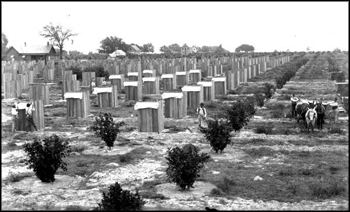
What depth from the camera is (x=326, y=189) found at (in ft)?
30.5

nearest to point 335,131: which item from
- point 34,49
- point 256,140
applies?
point 256,140

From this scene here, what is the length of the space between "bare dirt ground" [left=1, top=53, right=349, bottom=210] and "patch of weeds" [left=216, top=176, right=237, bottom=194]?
28 mm

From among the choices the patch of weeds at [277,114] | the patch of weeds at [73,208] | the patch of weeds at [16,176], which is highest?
the patch of weeds at [277,114]

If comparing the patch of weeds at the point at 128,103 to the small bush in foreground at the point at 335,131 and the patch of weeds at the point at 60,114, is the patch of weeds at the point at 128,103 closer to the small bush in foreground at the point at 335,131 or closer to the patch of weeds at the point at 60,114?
the patch of weeds at the point at 60,114

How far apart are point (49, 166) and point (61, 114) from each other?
423 inches

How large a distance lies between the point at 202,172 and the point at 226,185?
1.38m

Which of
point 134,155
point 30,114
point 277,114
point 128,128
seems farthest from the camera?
point 277,114

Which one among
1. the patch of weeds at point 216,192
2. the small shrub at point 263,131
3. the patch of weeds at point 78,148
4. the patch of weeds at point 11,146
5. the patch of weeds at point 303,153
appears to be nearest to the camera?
the patch of weeds at point 216,192

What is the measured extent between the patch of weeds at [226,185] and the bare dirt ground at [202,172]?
3 cm

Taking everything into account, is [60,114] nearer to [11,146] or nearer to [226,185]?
[11,146]

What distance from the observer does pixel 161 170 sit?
11.3 meters

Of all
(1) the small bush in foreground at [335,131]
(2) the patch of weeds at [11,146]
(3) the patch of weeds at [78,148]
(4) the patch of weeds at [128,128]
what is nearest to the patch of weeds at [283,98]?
(1) the small bush in foreground at [335,131]

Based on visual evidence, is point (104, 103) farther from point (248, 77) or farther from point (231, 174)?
point (248, 77)

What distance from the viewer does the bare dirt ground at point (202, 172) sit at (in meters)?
8.92
